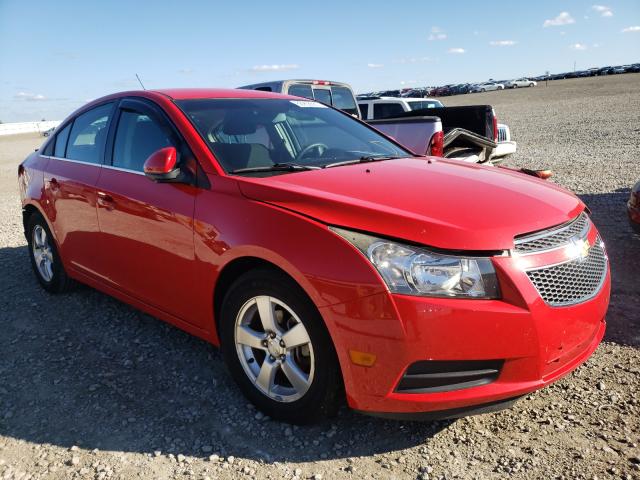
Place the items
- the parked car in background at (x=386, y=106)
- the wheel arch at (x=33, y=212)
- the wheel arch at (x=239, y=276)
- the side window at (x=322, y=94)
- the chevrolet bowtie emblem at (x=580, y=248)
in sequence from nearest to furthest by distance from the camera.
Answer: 1. the wheel arch at (x=239, y=276)
2. the chevrolet bowtie emblem at (x=580, y=248)
3. the wheel arch at (x=33, y=212)
4. the side window at (x=322, y=94)
5. the parked car in background at (x=386, y=106)

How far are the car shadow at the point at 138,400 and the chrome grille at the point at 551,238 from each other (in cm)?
103

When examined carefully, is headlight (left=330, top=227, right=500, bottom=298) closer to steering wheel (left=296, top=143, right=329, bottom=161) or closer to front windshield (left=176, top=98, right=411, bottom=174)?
front windshield (left=176, top=98, right=411, bottom=174)

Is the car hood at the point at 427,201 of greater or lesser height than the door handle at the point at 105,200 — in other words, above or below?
above

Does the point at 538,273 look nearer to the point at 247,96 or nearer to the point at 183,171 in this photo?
the point at 183,171

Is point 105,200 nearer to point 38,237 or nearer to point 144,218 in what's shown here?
point 144,218

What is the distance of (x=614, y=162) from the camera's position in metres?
10.5

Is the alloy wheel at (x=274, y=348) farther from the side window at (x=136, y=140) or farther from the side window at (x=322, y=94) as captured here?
the side window at (x=322, y=94)

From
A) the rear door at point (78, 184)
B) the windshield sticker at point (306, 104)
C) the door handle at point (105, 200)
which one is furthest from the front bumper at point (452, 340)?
the rear door at point (78, 184)

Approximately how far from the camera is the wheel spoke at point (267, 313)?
2.67 meters

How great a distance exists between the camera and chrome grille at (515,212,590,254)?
7.63ft

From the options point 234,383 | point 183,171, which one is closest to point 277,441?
point 234,383

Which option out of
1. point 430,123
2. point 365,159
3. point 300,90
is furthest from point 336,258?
point 300,90

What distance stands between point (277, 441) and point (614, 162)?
10145 millimetres

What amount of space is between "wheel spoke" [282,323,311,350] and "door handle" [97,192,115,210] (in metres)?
1.69
